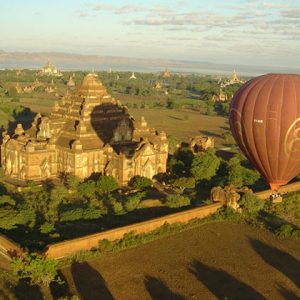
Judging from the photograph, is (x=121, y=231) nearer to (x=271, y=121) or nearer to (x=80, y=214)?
(x=80, y=214)

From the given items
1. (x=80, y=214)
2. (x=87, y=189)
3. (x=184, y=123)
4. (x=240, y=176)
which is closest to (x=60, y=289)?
(x=80, y=214)

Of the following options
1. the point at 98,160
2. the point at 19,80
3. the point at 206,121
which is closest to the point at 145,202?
the point at 98,160

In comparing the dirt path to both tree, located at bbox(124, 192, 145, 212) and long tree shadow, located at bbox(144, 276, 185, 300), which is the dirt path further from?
tree, located at bbox(124, 192, 145, 212)

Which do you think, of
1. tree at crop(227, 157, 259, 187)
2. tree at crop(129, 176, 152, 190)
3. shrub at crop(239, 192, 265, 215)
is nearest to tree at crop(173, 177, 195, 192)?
tree at crop(129, 176, 152, 190)

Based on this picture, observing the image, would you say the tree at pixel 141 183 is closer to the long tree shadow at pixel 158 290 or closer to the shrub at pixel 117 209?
the shrub at pixel 117 209

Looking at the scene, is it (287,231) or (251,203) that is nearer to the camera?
(287,231)

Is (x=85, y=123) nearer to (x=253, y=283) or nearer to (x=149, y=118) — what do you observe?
(x=253, y=283)

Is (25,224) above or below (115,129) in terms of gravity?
below

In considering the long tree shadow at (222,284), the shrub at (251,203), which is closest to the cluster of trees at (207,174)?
the shrub at (251,203)
